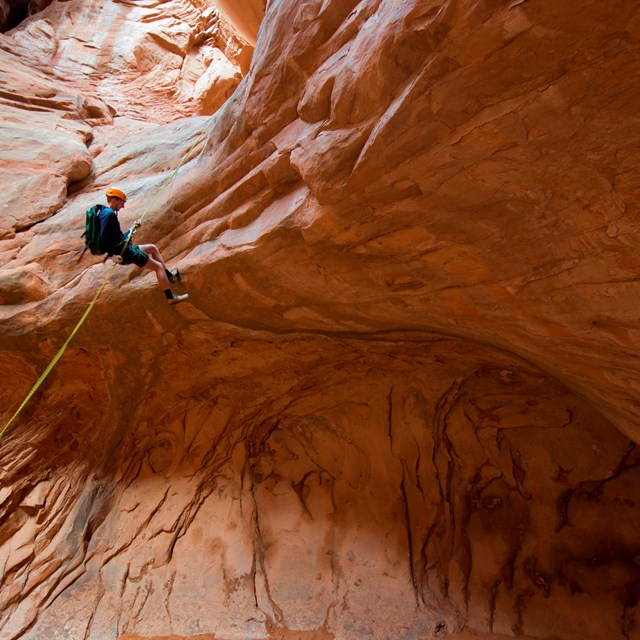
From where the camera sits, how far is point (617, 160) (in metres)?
2.08

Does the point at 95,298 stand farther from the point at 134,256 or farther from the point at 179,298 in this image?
the point at 179,298

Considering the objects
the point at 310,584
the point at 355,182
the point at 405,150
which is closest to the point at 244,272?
the point at 355,182

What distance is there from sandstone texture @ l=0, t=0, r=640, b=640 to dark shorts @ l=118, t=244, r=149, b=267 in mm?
392

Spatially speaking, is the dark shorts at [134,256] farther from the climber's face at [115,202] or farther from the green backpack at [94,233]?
the climber's face at [115,202]

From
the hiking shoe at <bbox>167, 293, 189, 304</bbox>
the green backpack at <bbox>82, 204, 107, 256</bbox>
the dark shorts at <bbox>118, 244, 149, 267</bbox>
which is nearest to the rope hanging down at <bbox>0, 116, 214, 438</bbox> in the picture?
the dark shorts at <bbox>118, 244, 149, 267</bbox>

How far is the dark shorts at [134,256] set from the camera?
13.3 feet

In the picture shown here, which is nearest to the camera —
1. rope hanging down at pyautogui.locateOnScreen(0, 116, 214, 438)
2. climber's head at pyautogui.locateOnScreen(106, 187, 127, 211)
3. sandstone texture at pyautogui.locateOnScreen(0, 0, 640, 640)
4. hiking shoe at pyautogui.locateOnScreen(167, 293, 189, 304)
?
sandstone texture at pyautogui.locateOnScreen(0, 0, 640, 640)

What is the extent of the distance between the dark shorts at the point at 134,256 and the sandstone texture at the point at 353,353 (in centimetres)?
39

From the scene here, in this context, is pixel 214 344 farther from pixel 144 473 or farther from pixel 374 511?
pixel 374 511

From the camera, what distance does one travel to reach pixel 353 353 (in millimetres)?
4746

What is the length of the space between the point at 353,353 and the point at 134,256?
8.41 feet

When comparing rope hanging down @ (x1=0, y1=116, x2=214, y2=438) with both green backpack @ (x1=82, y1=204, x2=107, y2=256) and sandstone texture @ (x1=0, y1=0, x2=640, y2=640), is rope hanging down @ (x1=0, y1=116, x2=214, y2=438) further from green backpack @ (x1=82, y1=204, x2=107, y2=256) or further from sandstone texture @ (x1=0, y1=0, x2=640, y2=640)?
green backpack @ (x1=82, y1=204, x2=107, y2=256)

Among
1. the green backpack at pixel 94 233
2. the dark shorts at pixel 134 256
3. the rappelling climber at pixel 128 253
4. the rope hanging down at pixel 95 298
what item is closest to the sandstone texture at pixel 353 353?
the rope hanging down at pixel 95 298

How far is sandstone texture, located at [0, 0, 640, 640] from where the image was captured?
89.7 inches
